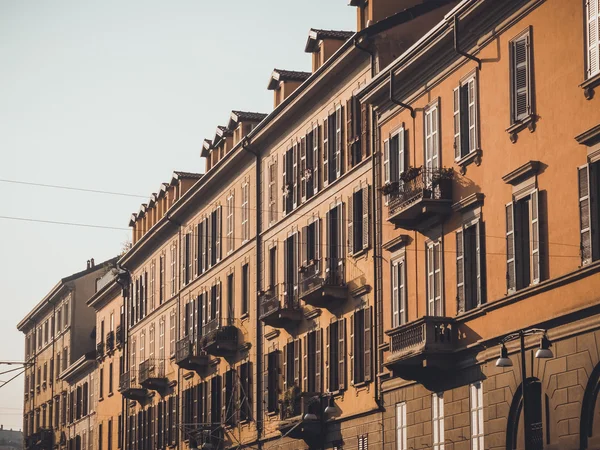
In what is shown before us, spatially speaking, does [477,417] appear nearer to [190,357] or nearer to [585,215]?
[585,215]

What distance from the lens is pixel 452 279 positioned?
3772 cm

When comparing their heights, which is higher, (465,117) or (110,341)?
(110,341)

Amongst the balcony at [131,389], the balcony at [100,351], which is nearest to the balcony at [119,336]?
the balcony at [100,351]

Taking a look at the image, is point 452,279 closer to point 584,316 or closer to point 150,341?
point 584,316

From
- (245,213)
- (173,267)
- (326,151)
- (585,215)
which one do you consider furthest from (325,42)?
(173,267)

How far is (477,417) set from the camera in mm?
35906

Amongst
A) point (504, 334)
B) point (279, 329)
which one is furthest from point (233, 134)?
point (504, 334)

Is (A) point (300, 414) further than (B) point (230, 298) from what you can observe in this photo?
No

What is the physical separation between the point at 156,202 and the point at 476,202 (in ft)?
133

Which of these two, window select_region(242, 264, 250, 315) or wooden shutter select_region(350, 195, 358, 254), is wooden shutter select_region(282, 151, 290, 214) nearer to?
window select_region(242, 264, 250, 315)

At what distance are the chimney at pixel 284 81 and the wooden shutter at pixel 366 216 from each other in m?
9.84

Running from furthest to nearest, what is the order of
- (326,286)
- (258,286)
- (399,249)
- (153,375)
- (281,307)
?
1. (153,375)
2. (258,286)
3. (281,307)
4. (326,286)
5. (399,249)

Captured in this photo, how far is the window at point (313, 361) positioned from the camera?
4819 cm

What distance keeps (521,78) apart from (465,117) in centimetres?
347
